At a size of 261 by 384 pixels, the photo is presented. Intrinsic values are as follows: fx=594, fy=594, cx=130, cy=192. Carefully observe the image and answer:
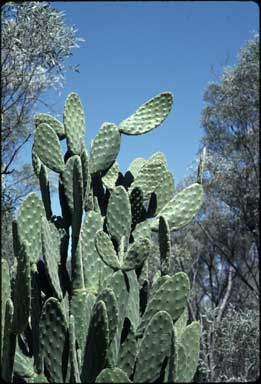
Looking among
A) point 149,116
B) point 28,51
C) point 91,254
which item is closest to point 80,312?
point 91,254

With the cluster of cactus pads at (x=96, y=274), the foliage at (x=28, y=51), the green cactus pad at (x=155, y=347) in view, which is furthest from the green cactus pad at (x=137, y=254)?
the foliage at (x=28, y=51)

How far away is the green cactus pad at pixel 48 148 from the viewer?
258cm

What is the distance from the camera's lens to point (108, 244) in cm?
225

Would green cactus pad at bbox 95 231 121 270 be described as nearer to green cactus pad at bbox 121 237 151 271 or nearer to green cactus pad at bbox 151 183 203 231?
green cactus pad at bbox 121 237 151 271

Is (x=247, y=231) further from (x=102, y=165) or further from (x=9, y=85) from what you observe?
(x=102, y=165)

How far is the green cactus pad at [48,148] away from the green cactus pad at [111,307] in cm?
71

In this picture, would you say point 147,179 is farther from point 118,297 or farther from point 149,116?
point 118,297

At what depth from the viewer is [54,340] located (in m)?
2.08

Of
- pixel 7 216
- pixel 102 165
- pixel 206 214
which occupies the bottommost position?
pixel 102 165

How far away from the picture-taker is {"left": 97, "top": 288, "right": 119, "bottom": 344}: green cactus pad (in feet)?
6.76

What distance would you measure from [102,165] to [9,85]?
327 inches

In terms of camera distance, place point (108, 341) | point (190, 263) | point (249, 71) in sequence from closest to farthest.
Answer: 1. point (108, 341)
2. point (249, 71)
3. point (190, 263)

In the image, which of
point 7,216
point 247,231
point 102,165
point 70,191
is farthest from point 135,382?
point 247,231

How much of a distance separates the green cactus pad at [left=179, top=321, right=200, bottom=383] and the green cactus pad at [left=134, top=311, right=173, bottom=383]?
15 cm
